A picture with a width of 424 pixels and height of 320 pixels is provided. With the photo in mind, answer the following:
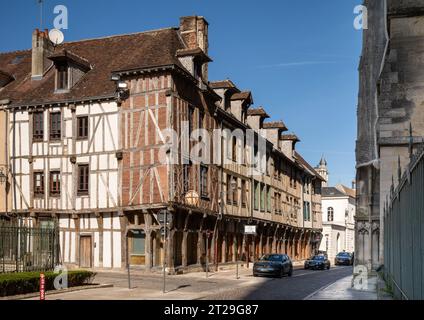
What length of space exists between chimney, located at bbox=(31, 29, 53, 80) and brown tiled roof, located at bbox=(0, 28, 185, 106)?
40 centimetres

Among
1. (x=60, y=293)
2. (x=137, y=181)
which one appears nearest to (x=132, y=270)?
(x=137, y=181)

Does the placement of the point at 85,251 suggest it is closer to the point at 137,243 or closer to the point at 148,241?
the point at 137,243

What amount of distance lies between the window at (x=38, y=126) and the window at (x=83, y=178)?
2853mm

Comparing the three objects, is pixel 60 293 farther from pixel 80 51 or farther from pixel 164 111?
pixel 80 51

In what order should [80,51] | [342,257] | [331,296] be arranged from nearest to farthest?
1. [331,296]
2. [80,51]
3. [342,257]

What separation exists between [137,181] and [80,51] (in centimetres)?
1033

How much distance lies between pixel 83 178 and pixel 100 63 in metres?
6.58

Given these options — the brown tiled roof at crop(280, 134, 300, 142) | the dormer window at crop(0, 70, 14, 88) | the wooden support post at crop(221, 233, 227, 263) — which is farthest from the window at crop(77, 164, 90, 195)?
the brown tiled roof at crop(280, 134, 300, 142)

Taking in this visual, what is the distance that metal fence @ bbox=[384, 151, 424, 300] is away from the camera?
24.8ft

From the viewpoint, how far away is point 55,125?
3130 cm

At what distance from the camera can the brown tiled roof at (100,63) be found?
99.7ft

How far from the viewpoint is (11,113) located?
1256 inches
